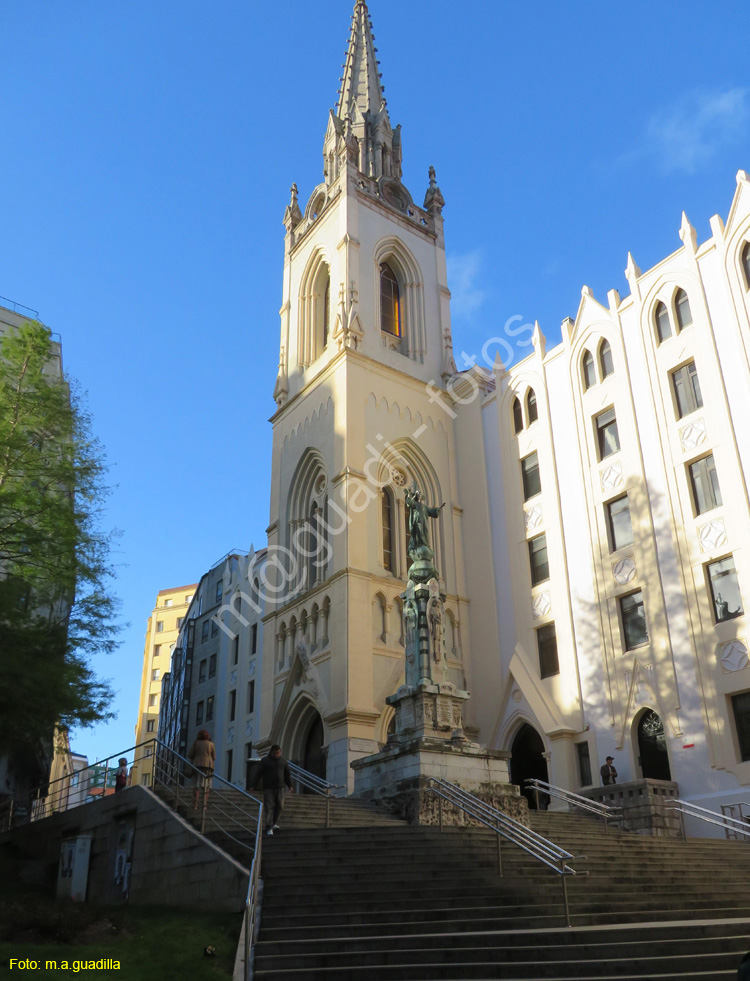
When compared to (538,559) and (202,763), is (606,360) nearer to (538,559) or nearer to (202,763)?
(538,559)

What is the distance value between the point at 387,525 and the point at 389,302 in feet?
35.7

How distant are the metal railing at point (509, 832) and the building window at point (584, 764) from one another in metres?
8.76

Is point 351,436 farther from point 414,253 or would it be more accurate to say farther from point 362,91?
point 362,91

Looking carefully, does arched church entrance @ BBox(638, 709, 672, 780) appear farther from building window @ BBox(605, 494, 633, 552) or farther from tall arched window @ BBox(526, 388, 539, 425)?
tall arched window @ BBox(526, 388, 539, 425)

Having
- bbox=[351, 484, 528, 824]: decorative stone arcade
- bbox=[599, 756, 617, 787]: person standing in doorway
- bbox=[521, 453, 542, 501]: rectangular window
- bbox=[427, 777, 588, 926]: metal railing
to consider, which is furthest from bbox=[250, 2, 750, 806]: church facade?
bbox=[427, 777, 588, 926]: metal railing

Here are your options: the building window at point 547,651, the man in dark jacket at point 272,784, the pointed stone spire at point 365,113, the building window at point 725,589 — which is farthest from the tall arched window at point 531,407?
the man in dark jacket at point 272,784

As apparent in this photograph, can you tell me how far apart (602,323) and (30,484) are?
18.6 meters

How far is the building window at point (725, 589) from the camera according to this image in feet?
71.4

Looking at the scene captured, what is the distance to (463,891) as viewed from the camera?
11.0 m

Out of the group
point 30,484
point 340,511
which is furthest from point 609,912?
point 340,511

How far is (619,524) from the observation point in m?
25.9

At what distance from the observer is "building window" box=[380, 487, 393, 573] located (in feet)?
97.3

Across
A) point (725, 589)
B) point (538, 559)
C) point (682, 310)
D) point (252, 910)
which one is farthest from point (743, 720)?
point (252, 910)

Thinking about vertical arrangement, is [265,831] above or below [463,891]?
above
